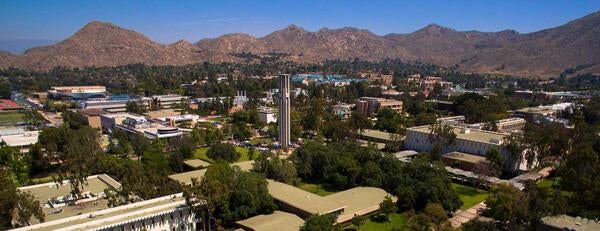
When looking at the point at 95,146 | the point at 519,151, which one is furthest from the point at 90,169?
the point at 519,151

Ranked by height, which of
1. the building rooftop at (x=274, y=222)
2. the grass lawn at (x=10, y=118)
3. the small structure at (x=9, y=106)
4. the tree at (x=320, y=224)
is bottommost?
the building rooftop at (x=274, y=222)

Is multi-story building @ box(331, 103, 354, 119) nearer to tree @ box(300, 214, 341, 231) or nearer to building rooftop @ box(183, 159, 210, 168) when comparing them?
building rooftop @ box(183, 159, 210, 168)

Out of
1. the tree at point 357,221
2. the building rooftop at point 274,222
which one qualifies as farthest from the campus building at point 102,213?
the tree at point 357,221

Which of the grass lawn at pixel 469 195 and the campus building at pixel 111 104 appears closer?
the grass lawn at pixel 469 195

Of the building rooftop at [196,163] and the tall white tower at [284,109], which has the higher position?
the tall white tower at [284,109]

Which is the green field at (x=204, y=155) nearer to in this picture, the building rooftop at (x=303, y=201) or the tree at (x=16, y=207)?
the building rooftop at (x=303, y=201)

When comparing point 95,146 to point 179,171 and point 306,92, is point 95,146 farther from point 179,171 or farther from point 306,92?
point 306,92

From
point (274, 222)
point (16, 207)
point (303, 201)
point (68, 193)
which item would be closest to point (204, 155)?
point (68, 193)

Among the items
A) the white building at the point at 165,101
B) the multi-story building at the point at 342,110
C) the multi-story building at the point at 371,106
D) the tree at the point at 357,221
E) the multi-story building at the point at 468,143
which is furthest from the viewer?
the white building at the point at 165,101

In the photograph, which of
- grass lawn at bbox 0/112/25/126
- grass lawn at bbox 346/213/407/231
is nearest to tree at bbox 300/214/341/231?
grass lawn at bbox 346/213/407/231
